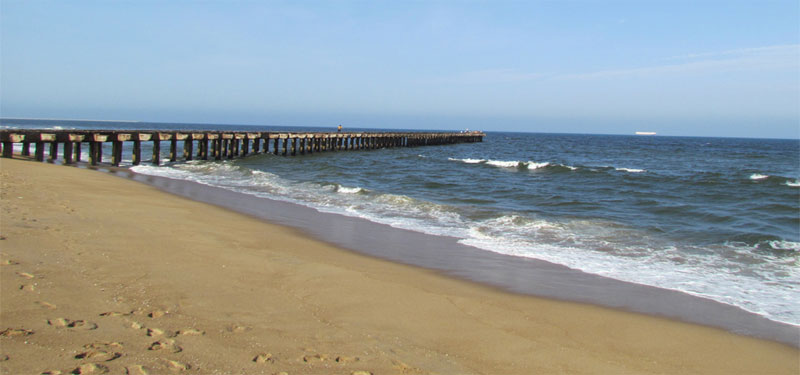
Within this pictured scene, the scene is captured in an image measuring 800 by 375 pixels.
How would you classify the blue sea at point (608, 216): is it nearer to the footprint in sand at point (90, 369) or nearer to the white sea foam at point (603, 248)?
the white sea foam at point (603, 248)

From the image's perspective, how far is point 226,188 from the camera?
639 inches

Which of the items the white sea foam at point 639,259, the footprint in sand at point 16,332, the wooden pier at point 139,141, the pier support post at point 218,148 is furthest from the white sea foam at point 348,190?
the pier support post at point 218,148

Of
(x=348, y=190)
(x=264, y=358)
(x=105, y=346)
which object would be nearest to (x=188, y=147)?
(x=348, y=190)

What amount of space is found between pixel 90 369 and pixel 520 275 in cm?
511

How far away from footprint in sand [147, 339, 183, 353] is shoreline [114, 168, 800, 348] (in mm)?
3752

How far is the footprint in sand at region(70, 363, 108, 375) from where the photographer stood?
10.2 feet

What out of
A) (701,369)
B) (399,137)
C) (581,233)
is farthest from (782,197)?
(399,137)

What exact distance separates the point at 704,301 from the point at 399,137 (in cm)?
4960

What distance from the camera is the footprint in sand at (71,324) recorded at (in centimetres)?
375

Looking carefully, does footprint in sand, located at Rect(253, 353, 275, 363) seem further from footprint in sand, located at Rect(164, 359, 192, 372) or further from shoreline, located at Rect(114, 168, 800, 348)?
shoreline, located at Rect(114, 168, 800, 348)

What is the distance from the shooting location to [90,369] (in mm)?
3143

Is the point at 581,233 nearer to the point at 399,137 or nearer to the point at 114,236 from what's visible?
the point at 114,236

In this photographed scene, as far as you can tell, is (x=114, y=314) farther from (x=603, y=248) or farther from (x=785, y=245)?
(x=785, y=245)

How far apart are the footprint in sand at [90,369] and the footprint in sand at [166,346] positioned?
358 millimetres
